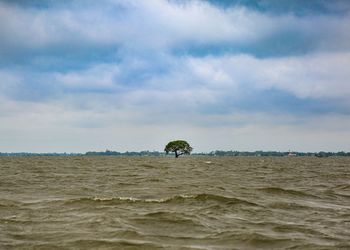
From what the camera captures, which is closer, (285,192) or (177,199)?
(177,199)

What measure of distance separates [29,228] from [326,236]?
9014 millimetres

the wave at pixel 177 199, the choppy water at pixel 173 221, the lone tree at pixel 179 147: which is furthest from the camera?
the lone tree at pixel 179 147

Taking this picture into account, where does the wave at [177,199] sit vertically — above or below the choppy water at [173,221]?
above

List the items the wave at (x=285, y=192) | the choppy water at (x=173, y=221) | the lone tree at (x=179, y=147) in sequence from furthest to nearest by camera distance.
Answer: the lone tree at (x=179, y=147) < the wave at (x=285, y=192) < the choppy water at (x=173, y=221)

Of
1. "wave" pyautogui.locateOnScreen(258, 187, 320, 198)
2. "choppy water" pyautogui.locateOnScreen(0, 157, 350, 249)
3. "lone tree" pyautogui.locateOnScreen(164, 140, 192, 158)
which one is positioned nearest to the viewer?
"choppy water" pyautogui.locateOnScreen(0, 157, 350, 249)

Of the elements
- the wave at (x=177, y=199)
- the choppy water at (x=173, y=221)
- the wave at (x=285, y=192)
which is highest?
the wave at (x=285, y=192)

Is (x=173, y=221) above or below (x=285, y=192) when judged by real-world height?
below

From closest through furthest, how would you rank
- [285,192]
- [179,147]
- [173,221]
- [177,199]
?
[173,221]
[177,199]
[285,192]
[179,147]

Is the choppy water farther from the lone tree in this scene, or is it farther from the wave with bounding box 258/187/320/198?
the lone tree

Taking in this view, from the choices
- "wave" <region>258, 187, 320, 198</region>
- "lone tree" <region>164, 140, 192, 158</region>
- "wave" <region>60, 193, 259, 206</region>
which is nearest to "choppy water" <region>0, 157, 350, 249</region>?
"wave" <region>60, 193, 259, 206</region>

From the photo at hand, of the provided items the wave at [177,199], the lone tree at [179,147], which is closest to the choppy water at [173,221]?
the wave at [177,199]

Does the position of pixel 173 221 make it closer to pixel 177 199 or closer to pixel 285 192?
pixel 177 199

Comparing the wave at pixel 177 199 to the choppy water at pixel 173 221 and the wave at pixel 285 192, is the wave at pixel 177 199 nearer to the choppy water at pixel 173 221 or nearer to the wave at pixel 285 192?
the choppy water at pixel 173 221

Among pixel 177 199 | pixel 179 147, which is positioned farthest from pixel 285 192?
pixel 179 147
